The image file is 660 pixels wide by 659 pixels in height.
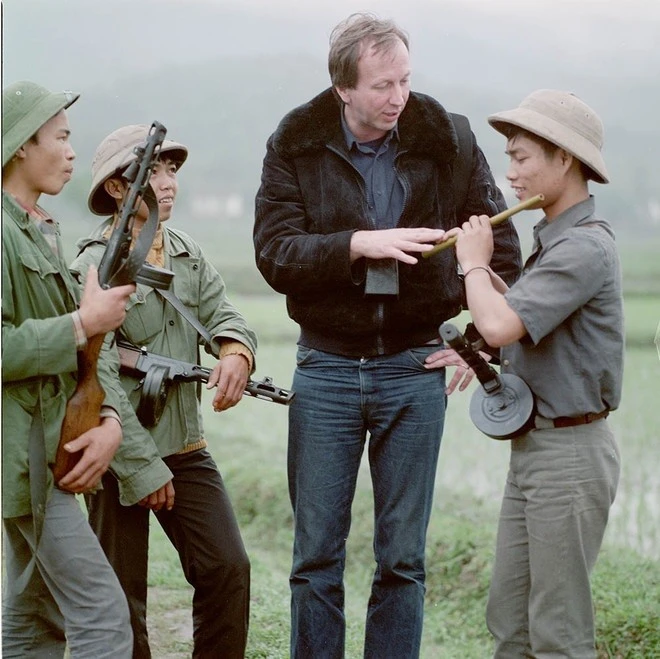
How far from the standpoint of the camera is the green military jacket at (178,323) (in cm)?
321

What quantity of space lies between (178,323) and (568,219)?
121 centimetres

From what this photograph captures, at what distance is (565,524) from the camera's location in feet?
8.91

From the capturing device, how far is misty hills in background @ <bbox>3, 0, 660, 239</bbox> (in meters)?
4.68

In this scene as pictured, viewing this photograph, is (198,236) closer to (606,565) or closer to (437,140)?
(606,565)

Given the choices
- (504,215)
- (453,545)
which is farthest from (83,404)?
(453,545)

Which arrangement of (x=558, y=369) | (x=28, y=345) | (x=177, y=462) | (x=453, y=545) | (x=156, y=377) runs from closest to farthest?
(x=28, y=345) → (x=558, y=369) → (x=156, y=377) → (x=177, y=462) → (x=453, y=545)

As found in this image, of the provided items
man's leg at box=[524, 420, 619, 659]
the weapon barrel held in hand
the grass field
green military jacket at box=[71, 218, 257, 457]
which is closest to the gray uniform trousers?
man's leg at box=[524, 420, 619, 659]

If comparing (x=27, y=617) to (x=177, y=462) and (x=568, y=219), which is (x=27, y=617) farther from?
(x=568, y=219)

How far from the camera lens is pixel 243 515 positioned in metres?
6.37

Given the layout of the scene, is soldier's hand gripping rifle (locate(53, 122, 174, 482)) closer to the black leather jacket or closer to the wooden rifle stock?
the wooden rifle stock

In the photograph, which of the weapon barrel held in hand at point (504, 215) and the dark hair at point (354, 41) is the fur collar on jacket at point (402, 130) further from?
the weapon barrel held in hand at point (504, 215)

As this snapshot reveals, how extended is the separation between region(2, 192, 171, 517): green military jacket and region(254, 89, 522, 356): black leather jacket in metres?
0.65

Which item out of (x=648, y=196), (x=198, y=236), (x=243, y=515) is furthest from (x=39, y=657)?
(x=198, y=236)

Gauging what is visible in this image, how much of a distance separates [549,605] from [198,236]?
10.4 meters
